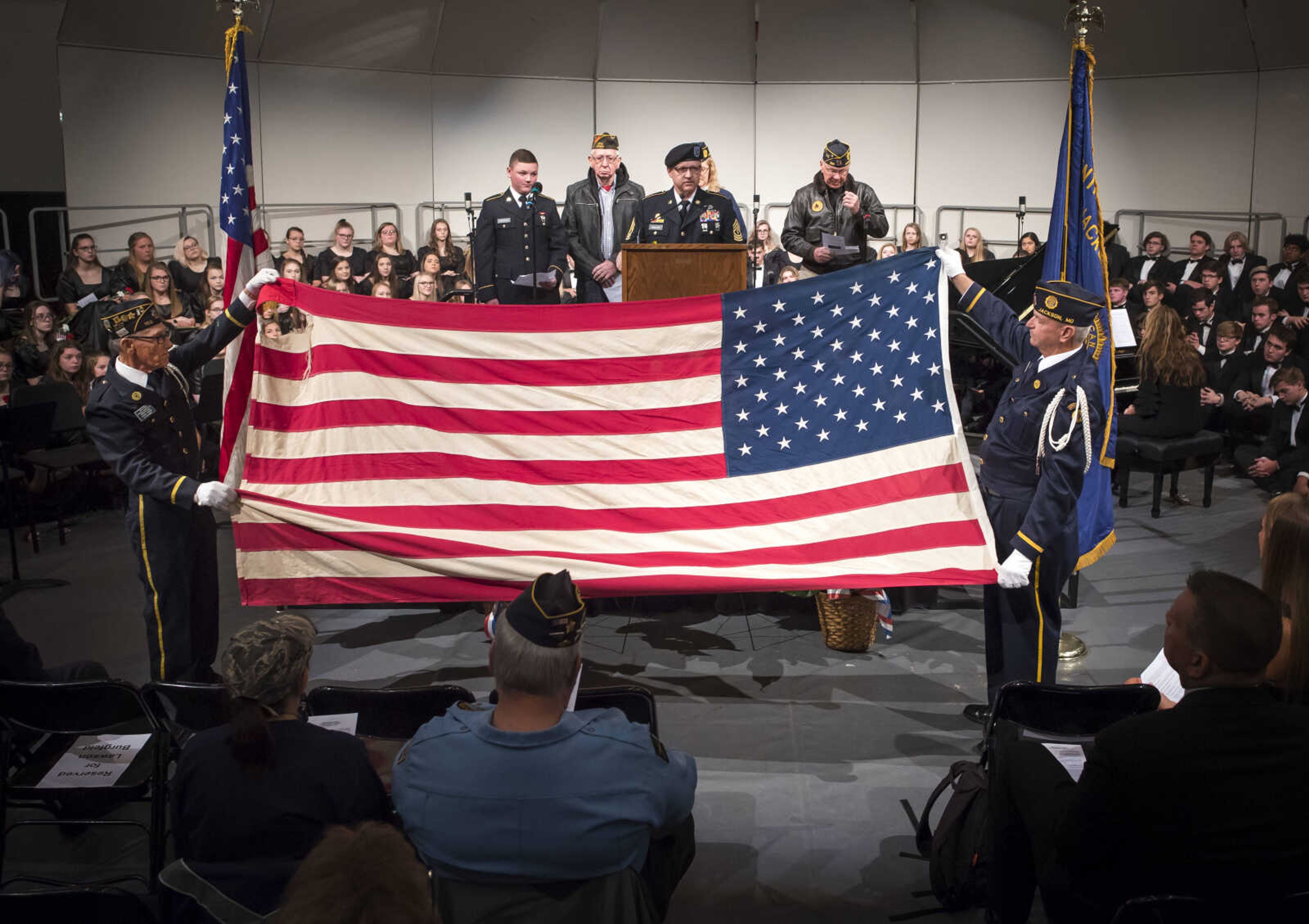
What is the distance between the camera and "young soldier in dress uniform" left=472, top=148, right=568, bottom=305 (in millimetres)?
8430

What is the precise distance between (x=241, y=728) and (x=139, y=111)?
12.1m

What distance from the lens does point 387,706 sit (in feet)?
11.9

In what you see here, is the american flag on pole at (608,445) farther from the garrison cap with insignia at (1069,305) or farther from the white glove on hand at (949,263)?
the garrison cap with insignia at (1069,305)

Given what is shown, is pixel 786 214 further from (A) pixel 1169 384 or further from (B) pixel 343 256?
(A) pixel 1169 384

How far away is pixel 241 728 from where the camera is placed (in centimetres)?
277

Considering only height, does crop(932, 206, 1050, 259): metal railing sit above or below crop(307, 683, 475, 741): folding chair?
above

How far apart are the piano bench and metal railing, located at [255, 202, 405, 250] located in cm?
852

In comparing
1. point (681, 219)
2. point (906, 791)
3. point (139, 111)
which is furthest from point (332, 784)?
point (139, 111)

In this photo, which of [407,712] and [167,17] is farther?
[167,17]

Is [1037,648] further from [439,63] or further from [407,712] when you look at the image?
[439,63]

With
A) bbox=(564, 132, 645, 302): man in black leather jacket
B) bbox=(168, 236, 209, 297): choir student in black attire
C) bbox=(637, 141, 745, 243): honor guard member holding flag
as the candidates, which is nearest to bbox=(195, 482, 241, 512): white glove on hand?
bbox=(637, 141, 745, 243): honor guard member holding flag

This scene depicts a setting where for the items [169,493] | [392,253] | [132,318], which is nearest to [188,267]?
[392,253]

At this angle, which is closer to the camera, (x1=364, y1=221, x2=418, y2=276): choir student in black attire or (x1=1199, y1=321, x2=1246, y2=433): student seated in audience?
(x1=1199, y1=321, x2=1246, y2=433): student seated in audience

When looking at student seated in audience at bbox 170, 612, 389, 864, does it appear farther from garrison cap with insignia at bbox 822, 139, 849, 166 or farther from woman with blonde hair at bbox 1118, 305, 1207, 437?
woman with blonde hair at bbox 1118, 305, 1207, 437
